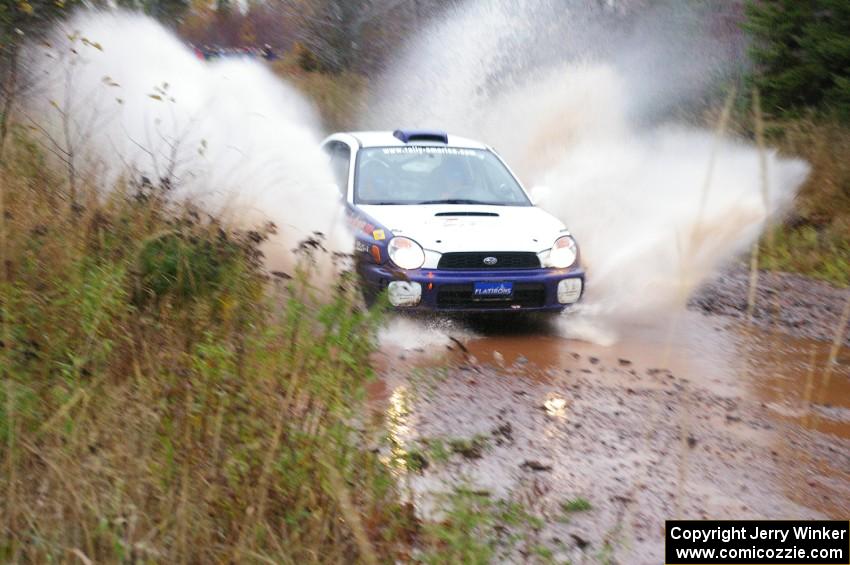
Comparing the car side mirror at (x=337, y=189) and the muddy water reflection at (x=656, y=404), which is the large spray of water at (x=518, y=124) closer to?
the car side mirror at (x=337, y=189)

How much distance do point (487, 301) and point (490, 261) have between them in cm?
31

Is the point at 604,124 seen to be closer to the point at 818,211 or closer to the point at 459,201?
the point at 818,211

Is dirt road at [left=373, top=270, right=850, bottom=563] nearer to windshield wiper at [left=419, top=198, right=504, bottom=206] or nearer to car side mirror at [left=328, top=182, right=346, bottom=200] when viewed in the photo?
windshield wiper at [left=419, top=198, right=504, bottom=206]

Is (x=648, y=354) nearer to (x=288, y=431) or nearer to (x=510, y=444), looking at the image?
(x=510, y=444)

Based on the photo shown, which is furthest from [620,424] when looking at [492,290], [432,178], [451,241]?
[432,178]

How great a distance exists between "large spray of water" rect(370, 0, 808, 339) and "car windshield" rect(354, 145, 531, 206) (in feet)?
3.36

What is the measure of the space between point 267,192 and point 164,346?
4832 mm

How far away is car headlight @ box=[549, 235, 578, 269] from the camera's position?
862cm

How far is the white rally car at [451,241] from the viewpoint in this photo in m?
8.30

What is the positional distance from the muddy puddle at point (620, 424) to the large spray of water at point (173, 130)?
164 cm

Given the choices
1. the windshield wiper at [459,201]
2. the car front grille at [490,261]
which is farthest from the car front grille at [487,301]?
the windshield wiper at [459,201]

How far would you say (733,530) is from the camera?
14.2 ft

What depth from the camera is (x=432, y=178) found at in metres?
9.80

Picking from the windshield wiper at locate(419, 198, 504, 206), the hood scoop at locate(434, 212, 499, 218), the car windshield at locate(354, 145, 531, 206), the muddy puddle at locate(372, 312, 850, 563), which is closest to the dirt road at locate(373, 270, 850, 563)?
the muddy puddle at locate(372, 312, 850, 563)
